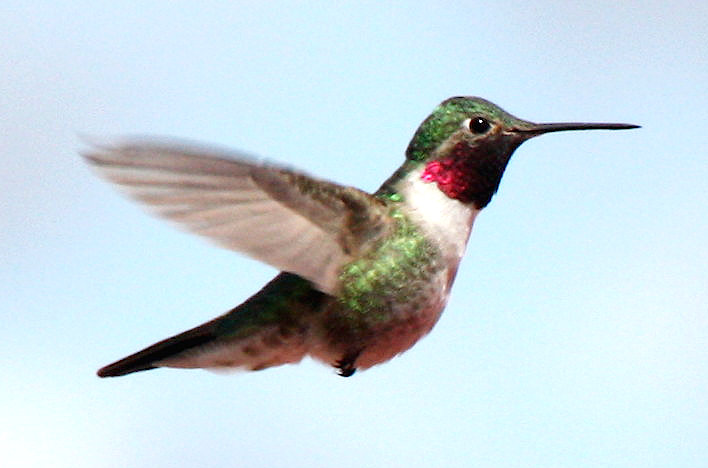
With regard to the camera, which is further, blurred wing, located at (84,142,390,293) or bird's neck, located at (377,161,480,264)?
bird's neck, located at (377,161,480,264)

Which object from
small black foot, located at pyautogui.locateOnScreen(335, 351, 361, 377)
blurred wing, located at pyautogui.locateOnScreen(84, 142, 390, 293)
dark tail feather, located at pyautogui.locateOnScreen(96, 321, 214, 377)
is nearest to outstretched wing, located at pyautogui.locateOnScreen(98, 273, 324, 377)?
dark tail feather, located at pyautogui.locateOnScreen(96, 321, 214, 377)

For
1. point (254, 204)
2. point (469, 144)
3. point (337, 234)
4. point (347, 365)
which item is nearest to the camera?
point (254, 204)

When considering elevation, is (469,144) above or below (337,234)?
above

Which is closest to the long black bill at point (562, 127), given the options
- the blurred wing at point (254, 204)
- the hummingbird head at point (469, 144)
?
the hummingbird head at point (469, 144)

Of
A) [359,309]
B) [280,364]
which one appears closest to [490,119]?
[359,309]

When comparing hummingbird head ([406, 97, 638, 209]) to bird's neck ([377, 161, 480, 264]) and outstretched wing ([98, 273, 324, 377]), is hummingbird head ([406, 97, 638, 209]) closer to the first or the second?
bird's neck ([377, 161, 480, 264])

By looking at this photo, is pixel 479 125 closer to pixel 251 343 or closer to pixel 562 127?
pixel 562 127

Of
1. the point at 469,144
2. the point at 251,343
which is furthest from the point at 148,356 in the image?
the point at 469,144
